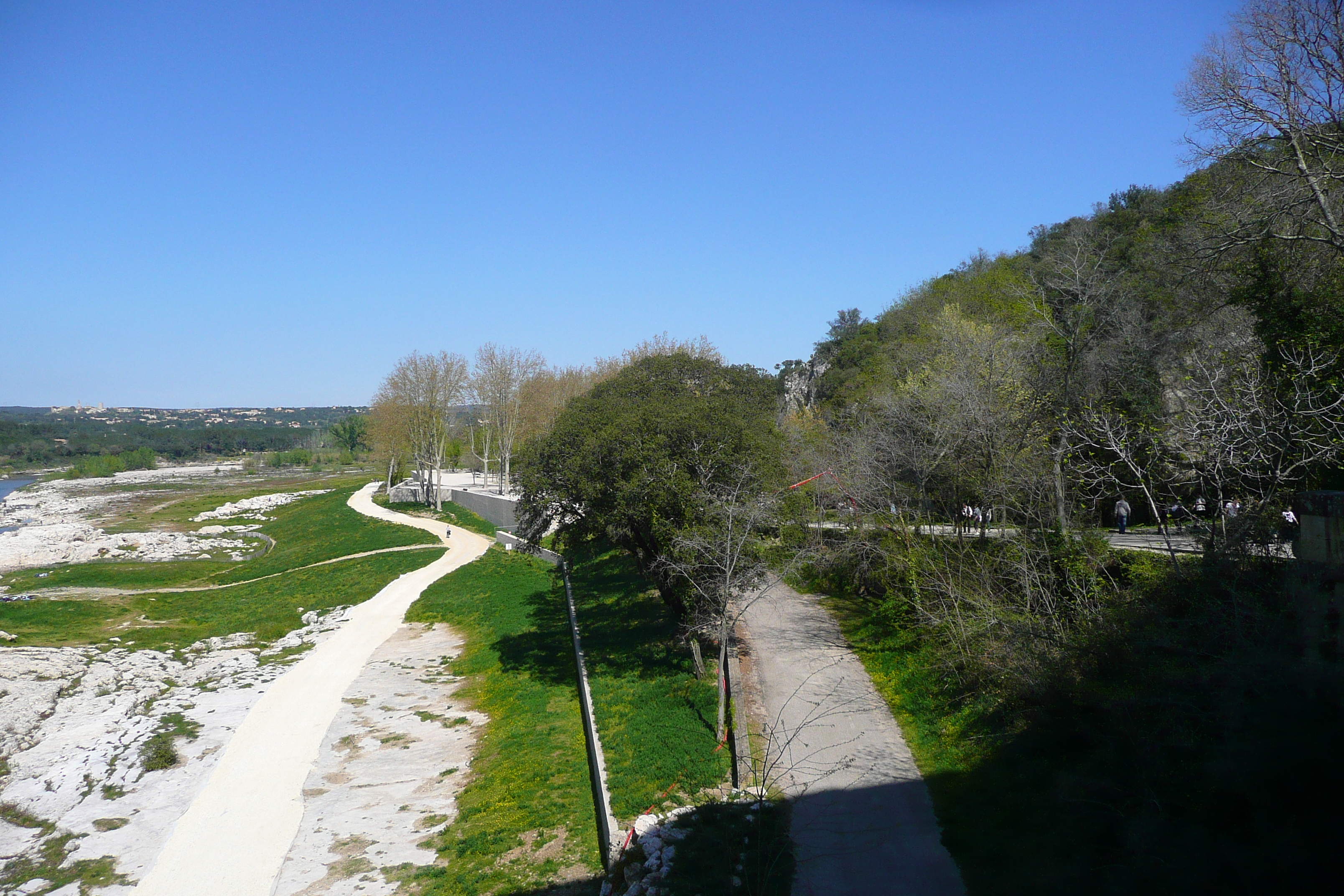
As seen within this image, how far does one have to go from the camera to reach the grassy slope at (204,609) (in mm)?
25281

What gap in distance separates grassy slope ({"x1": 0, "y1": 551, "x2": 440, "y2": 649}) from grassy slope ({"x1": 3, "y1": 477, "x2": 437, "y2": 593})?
272 cm

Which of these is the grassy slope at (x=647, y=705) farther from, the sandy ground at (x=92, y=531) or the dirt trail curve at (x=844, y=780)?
the sandy ground at (x=92, y=531)

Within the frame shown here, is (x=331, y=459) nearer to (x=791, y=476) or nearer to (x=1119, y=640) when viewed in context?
(x=791, y=476)

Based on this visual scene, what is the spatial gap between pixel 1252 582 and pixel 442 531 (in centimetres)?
3855

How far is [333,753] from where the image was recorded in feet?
51.2

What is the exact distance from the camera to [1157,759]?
692cm

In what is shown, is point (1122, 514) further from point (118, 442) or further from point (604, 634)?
point (118, 442)

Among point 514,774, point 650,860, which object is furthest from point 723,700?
point 514,774

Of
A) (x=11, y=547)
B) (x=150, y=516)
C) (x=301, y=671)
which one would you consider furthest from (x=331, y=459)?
(x=301, y=671)

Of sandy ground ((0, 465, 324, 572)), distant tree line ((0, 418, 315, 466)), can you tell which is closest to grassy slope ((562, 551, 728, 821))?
sandy ground ((0, 465, 324, 572))

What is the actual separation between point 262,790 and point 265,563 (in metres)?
28.6

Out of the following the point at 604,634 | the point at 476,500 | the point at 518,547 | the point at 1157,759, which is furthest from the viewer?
the point at 476,500

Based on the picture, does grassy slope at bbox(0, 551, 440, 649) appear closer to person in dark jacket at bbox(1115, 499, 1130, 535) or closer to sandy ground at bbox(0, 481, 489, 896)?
sandy ground at bbox(0, 481, 489, 896)

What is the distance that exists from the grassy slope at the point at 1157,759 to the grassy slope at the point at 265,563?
92.8 feet
